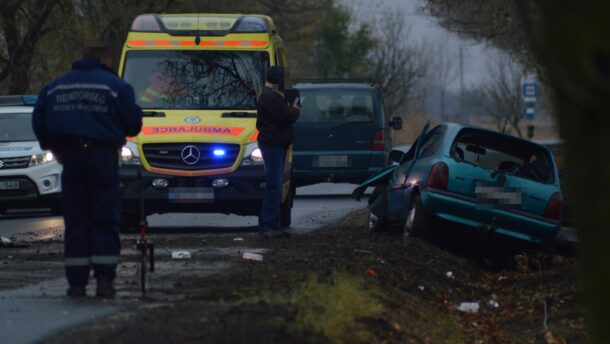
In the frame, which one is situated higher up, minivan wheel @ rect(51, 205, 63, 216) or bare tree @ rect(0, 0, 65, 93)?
bare tree @ rect(0, 0, 65, 93)

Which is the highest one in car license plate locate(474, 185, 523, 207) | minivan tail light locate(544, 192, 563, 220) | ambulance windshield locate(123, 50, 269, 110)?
ambulance windshield locate(123, 50, 269, 110)

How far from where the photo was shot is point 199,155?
49.9ft

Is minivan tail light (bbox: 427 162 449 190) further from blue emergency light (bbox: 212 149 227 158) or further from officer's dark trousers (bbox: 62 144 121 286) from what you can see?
officer's dark trousers (bbox: 62 144 121 286)

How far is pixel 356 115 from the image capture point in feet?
74.8

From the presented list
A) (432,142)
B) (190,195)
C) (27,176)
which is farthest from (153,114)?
(27,176)

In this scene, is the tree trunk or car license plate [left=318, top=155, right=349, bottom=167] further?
car license plate [left=318, top=155, right=349, bottom=167]

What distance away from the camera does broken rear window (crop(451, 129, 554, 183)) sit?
1278 cm

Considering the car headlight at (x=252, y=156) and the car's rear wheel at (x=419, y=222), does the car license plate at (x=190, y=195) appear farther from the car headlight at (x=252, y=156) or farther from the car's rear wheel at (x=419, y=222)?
the car's rear wheel at (x=419, y=222)

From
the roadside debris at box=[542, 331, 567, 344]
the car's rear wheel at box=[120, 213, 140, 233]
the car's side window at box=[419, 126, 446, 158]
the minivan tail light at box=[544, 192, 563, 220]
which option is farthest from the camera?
the car's rear wheel at box=[120, 213, 140, 233]

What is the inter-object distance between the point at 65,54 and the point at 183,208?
55.9 feet

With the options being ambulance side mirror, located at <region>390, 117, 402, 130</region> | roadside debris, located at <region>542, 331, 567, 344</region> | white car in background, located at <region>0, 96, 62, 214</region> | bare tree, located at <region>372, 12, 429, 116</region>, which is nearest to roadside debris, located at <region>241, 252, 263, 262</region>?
roadside debris, located at <region>542, 331, 567, 344</region>

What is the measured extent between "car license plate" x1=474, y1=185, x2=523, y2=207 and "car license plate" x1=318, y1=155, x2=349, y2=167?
33.3 ft

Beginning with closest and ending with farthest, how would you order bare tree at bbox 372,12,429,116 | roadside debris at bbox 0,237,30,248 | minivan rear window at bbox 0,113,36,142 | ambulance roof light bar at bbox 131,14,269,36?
roadside debris at bbox 0,237,30,248 → ambulance roof light bar at bbox 131,14,269,36 → minivan rear window at bbox 0,113,36,142 → bare tree at bbox 372,12,429,116

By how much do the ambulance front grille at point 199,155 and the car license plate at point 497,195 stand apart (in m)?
3.83
